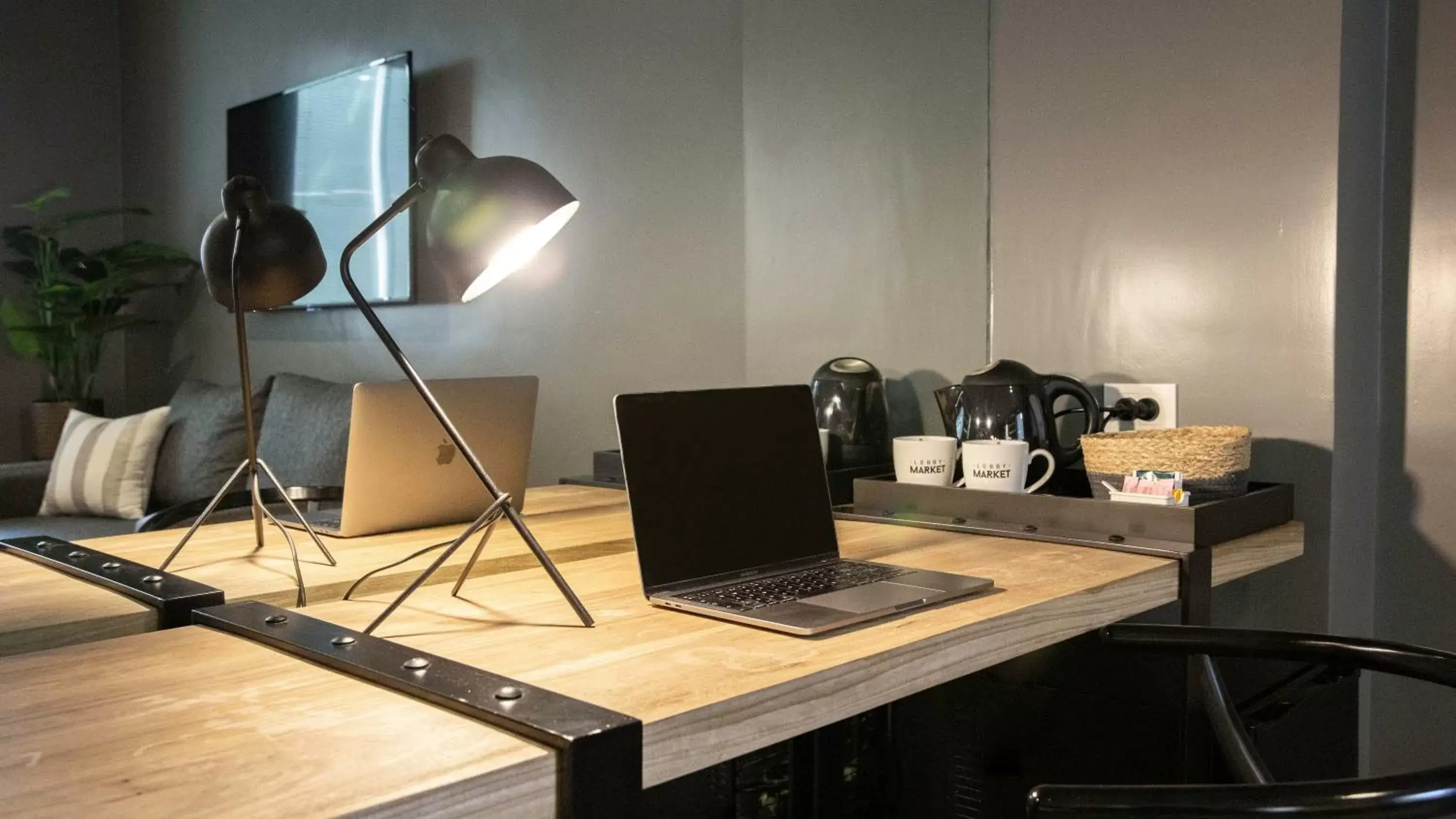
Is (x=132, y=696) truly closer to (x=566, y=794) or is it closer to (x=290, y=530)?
(x=566, y=794)

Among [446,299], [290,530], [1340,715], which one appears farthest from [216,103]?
[1340,715]

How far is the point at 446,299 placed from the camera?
3.65 metres

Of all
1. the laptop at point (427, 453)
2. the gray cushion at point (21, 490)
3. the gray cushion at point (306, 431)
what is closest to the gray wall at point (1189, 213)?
the laptop at point (427, 453)

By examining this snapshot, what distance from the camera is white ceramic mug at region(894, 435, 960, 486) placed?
1.86m

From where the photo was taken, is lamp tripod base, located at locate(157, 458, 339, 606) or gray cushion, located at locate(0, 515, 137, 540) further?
gray cushion, located at locate(0, 515, 137, 540)

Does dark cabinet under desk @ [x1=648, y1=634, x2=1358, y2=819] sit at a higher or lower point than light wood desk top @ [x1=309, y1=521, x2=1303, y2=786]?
lower

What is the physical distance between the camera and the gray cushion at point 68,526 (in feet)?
12.0

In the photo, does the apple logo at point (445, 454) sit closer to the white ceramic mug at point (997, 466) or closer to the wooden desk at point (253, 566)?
the wooden desk at point (253, 566)

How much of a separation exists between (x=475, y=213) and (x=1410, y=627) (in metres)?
1.57

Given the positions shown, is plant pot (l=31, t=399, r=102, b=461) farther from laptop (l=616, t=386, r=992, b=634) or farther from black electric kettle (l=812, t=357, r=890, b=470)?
laptop (l=616, t=386, r=992, b=634)

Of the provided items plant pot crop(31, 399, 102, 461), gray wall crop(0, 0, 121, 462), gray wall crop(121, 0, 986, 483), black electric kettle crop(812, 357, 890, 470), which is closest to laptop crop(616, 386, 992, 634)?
black electric kettle crop(812, 357, 890, 470)

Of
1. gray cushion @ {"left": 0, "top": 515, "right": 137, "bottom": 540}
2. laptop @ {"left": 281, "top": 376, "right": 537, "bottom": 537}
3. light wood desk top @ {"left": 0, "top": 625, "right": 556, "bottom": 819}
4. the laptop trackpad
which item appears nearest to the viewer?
light wood desk top @ {"left": 0, "top": 625, "right": 556, "bottom": 819}

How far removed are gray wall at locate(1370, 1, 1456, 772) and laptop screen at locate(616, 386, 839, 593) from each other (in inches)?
40.5

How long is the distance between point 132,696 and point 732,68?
2228mm
